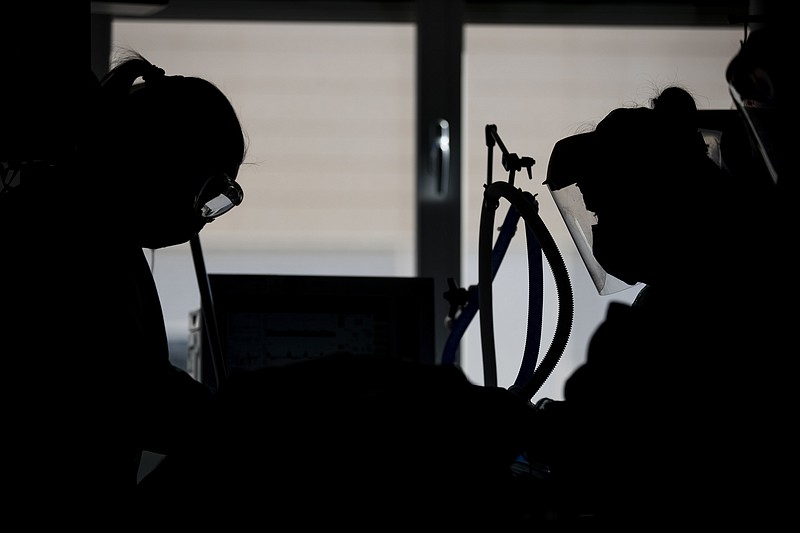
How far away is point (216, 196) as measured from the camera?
1.23m

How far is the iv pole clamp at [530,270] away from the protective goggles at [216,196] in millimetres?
503

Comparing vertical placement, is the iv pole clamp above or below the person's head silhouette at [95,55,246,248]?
below

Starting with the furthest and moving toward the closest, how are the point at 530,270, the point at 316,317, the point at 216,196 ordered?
1. the point at 316,317
2. the point at 530,270
3. the point at 216,196

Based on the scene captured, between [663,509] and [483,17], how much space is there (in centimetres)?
236

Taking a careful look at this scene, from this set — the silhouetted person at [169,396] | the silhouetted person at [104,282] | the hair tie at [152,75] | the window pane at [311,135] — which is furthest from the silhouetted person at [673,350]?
the window pane at [311,135]

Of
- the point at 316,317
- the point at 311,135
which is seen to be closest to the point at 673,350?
the point at 316,317

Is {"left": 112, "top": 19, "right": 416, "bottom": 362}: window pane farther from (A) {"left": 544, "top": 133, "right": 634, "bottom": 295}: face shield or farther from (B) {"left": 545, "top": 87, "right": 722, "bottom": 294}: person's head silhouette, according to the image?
(B) {"left": 545, "top": 87, "right": 722, "bottom": 294}: person's head silhouette

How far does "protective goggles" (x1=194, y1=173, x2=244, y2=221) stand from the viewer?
3.96ft

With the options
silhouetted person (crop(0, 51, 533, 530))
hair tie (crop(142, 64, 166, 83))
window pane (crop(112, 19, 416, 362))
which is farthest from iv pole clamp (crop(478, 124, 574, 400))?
window pane (crop(112, 19, 416, 362))

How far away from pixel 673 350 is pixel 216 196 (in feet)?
2.39

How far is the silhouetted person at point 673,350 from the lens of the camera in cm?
83

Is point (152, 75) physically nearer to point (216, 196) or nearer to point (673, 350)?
point (216, 196)

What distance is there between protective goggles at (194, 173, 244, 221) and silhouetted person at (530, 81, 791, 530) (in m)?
0.52

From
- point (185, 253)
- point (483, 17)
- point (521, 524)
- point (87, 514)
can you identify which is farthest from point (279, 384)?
point (483, 17)
